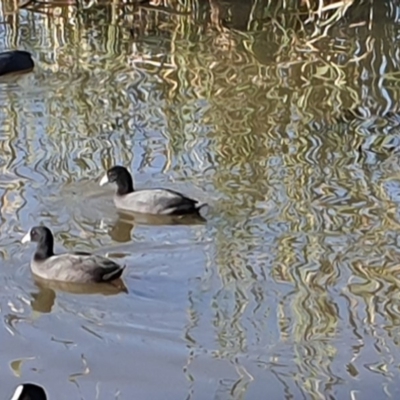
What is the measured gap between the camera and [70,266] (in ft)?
18.4

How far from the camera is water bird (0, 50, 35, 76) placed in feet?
31.9

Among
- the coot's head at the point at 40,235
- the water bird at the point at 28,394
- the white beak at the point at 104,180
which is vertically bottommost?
the white beak at the point at 104,180

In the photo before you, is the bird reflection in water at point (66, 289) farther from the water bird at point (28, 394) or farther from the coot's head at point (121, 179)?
the water bird at point (28, 394)

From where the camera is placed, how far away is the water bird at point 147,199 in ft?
21.1

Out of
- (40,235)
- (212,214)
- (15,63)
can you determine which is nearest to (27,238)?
(40,235)

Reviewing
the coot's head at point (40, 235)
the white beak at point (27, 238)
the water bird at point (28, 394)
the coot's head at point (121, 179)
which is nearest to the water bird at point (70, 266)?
the coot's head at point (40, 235)

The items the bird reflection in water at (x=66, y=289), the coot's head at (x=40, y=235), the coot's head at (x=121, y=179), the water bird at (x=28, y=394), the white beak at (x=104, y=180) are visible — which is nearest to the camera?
the water bird at (x=28, y=394)

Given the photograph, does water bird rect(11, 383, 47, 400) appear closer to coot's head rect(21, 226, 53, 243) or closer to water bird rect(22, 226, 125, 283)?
water bird rect(22, 226, 125, 283)

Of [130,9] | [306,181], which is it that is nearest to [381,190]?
[306,181]

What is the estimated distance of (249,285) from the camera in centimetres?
562

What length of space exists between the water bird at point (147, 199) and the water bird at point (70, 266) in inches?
31.8

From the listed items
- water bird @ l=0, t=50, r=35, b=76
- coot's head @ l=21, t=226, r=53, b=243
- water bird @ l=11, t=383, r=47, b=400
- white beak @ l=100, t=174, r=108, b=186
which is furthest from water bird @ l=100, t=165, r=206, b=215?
water bird @ l=0, t=50, r=35, b=76

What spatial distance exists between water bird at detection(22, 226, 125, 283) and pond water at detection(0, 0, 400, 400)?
72mm

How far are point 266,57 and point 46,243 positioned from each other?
197 inches
